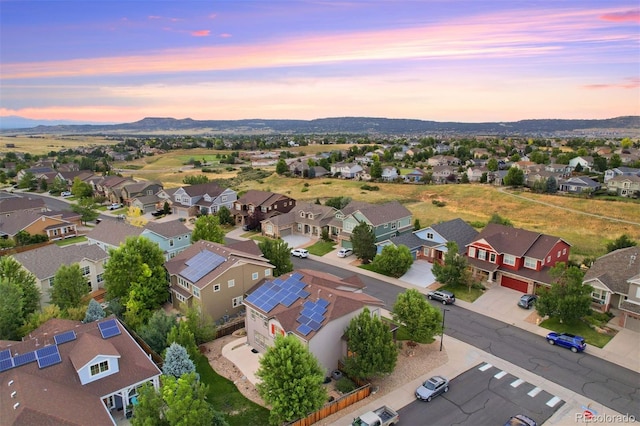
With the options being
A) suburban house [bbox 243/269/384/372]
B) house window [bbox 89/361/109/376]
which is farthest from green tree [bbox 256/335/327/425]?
house window [bbox 89/361/109/376]

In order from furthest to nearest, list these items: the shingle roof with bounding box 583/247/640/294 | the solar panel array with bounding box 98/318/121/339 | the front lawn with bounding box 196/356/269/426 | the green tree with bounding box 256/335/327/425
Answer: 1. the shingle roof with bounding box 583/247/640/294
2. the solar panel array with bounding box 98/318/121/339
3. the front lawn with bounding box 196/356/269/426
4. the green tree with bounding box 256/335/327/425

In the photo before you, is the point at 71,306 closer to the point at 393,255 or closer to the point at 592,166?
the point at 393,255

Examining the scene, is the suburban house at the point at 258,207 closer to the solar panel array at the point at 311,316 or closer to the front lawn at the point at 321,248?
the front lawn at the point at 321,248

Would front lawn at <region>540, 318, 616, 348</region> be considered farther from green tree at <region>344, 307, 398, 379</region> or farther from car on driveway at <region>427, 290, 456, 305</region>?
green tree at <region>344, 307, 398, 379</region>

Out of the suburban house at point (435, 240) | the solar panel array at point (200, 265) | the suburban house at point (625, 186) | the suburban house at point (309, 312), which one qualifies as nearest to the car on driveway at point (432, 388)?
the suburban house at point (309, 312)

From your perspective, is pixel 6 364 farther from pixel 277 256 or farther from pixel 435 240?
pixel 435 240

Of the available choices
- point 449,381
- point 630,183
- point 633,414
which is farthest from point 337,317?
point 630,183
